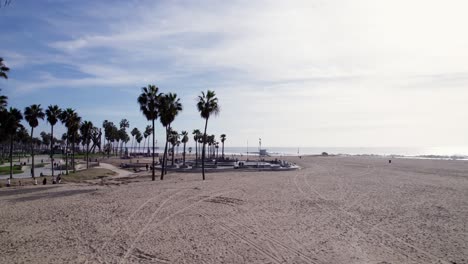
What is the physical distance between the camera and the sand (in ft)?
33.8

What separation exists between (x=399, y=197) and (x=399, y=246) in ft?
39.2

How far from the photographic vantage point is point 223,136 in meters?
89.1

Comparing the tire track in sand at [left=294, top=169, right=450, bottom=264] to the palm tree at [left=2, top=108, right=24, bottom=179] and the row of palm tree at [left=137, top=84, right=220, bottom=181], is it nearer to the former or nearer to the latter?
the row of palm tree at [left=137, top=84, right=220, bottom=181]

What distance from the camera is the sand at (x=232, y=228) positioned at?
1030cm

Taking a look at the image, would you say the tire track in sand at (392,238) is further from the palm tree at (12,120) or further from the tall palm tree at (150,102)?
the palm tree at (12,120)

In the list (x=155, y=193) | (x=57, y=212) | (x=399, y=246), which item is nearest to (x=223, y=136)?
(x=155, y=193)

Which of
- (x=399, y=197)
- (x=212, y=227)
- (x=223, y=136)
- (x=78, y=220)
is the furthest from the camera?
(x=223, y=136)

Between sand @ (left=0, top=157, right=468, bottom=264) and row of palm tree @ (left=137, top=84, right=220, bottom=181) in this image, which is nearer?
sand @ (left=0, top=157, right=468, bottom=264)

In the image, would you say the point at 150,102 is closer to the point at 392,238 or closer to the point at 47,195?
the point at 47,195

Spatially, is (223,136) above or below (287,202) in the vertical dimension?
above

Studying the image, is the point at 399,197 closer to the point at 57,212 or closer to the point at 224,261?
the point at 224,261

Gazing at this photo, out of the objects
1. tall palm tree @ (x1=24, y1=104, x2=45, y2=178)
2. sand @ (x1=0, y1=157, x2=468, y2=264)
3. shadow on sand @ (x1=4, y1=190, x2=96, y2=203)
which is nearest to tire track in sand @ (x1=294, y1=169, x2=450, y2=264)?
sand @ (x1=0, y1=157, x2=468, y2=264)

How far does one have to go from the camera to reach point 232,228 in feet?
44.4

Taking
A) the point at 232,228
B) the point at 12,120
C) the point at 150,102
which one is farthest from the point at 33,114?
the point at 232,228
